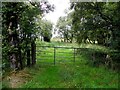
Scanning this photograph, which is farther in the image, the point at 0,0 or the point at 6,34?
the point at 6,34

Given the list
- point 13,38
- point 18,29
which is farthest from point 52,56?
point 18,29

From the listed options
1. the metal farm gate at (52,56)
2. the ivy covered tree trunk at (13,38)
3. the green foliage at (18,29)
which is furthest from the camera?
the metal farm gate at (52,56)

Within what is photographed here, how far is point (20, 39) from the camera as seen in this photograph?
12.1m

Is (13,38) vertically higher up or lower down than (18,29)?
lower down

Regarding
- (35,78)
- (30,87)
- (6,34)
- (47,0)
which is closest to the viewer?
(30,87)

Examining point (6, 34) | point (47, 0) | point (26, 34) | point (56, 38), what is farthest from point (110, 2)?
point (56, 38)

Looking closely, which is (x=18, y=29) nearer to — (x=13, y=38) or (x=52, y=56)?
(x=13, y=38)

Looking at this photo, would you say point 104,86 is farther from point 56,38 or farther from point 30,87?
point 56,38

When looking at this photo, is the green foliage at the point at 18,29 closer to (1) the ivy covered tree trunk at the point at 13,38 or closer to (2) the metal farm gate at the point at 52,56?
(1) the ivy covered tree trunk at the point at 13,38

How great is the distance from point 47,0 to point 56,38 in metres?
38.1

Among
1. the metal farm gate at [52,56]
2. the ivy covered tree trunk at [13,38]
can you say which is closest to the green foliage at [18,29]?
the ivy covered tree trunk at [13,38]

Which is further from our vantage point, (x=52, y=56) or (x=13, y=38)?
Answer: (x=52, y=56)

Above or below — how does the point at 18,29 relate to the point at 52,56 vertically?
above

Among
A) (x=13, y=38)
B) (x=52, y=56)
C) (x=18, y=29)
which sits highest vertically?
(x=18, y=29)
